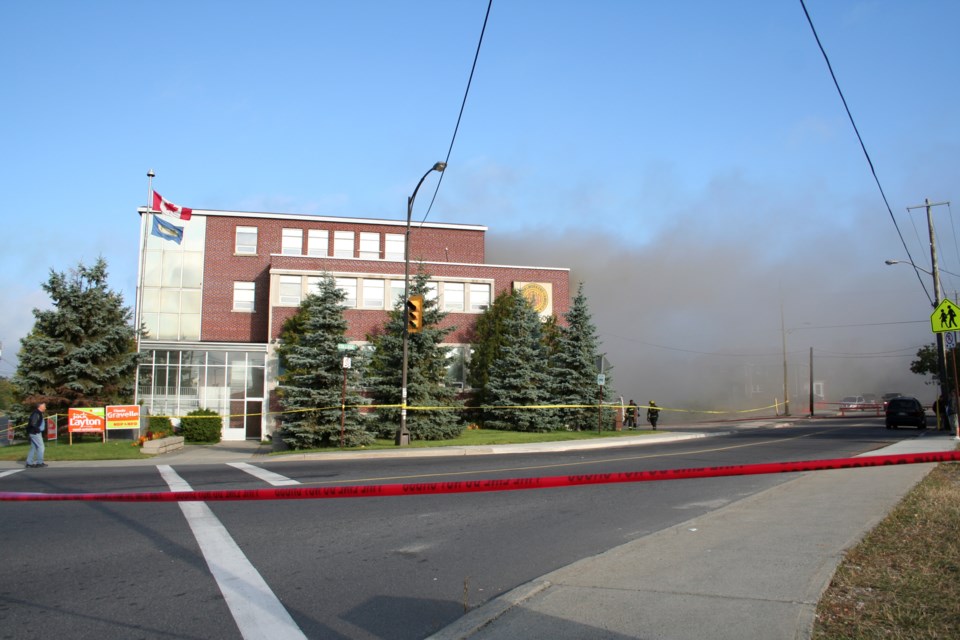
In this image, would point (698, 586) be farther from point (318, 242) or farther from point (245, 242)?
point (245, 242)

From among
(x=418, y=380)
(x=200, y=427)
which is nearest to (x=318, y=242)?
(x=200, y=427)

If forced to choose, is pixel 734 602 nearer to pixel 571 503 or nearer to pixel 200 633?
pixel 200 633

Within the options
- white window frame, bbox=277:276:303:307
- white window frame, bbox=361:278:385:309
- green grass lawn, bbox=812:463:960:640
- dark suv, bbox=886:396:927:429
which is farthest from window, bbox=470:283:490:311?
green grass lawn, bbox=812:463:960:640

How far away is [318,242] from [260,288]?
446 centimetres

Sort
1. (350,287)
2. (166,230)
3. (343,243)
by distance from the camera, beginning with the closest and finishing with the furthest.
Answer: (166,230) → (350,287) → (343,243)

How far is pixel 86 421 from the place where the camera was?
25.7 m

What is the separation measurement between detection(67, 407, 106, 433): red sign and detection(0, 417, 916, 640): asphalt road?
42.9ft

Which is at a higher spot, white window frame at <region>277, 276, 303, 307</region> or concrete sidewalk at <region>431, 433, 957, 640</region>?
white window frame at <region>277, 276, 303, 307</region>

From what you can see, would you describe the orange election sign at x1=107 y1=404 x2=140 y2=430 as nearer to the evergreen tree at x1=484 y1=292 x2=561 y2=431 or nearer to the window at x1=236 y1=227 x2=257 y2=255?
the evergreen tree at x1=484 y1=292 x2=561 y2=431

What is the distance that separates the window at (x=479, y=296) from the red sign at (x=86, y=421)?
65.2 ft

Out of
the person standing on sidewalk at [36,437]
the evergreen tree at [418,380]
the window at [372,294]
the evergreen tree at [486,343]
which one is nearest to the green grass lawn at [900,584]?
the person standing on sidewalk at [36,437]

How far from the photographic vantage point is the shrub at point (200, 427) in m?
32.2

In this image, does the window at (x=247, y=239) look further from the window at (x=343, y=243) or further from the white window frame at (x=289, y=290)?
the white window frame at (x=289, y=290)

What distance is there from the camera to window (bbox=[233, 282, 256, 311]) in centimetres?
4159
